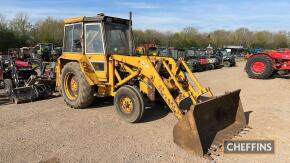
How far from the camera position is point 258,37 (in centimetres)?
6775

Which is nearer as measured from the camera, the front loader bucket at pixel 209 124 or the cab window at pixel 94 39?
the front loader bucket at pixel 209 124

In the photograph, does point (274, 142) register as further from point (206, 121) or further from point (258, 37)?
point (258, 37)

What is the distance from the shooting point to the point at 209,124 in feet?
18.9

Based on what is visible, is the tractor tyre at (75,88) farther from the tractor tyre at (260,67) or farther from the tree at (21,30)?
the tree at (21,30)

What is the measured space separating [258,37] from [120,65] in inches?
2600

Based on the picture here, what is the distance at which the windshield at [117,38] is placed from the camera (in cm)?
752

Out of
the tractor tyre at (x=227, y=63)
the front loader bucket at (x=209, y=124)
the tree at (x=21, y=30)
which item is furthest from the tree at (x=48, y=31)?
the front loader bucket at (x=209, y=124)

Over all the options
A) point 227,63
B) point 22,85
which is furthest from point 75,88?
point 227,63

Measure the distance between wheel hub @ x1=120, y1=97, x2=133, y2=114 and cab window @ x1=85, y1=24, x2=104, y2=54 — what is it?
142cm

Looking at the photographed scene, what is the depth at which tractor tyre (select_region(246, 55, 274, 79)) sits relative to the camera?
46.1 ft

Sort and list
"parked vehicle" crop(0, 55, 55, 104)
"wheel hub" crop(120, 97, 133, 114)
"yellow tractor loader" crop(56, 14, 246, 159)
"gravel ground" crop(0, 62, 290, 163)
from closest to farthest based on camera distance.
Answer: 1. "gravel ground" crop(0, 62, 290, 163)
2. "yellow tractor loader" crop(56, 14, 246, 159)
3. "wheel hub" crop(120, 97, 133, 114)
4. "parked vehicle" crop(0, 55, 55, 104)

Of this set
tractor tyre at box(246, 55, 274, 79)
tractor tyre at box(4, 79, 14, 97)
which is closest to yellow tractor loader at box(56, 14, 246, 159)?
tractor tyre at box(4, 79, 14, 97)

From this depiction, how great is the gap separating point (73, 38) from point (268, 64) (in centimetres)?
950

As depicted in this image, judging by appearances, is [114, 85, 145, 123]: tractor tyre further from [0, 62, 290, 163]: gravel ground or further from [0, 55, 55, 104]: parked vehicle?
[0, 55, 55, 104]: parked vehicle
